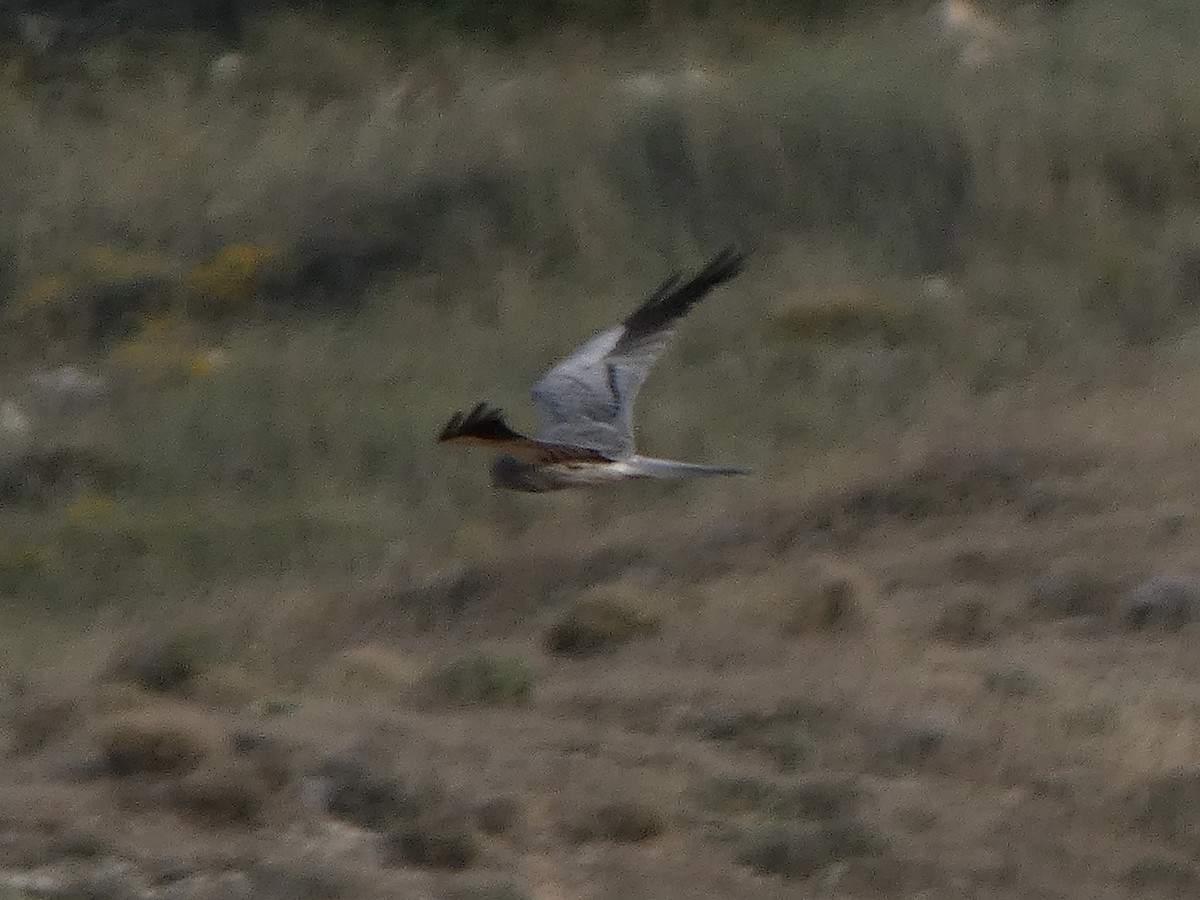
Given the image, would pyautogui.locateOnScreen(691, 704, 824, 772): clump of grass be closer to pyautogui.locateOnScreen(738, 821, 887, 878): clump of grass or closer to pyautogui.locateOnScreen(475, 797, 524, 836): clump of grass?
pyautogui.locateOnScreen(738, 821, 887, 878): clump of grass

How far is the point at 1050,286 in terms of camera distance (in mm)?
16328

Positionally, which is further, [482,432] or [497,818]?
[497,818]

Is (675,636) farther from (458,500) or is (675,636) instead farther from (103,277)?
(103,277)

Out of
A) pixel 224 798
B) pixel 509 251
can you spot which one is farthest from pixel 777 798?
pixel 509 251

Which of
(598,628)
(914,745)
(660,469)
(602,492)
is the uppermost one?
(602,492)

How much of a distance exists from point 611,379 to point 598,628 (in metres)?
1.78

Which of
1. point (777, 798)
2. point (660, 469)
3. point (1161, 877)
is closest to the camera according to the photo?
point (1161, 877)

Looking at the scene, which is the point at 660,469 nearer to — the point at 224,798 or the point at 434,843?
the point at 434,843

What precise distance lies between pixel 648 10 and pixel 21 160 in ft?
17.8

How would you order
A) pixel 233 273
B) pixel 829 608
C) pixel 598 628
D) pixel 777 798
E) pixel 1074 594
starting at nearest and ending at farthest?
1. pixel 777 798
2. pixel 829 608
3. pixel 1074 594
4. pixel 598 628
5. pixel 233 273

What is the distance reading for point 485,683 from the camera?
9.70 m

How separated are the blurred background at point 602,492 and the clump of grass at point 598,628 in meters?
0.02

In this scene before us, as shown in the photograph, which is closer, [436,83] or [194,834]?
[194,834]


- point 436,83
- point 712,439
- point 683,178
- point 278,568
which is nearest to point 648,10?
point 436,83
